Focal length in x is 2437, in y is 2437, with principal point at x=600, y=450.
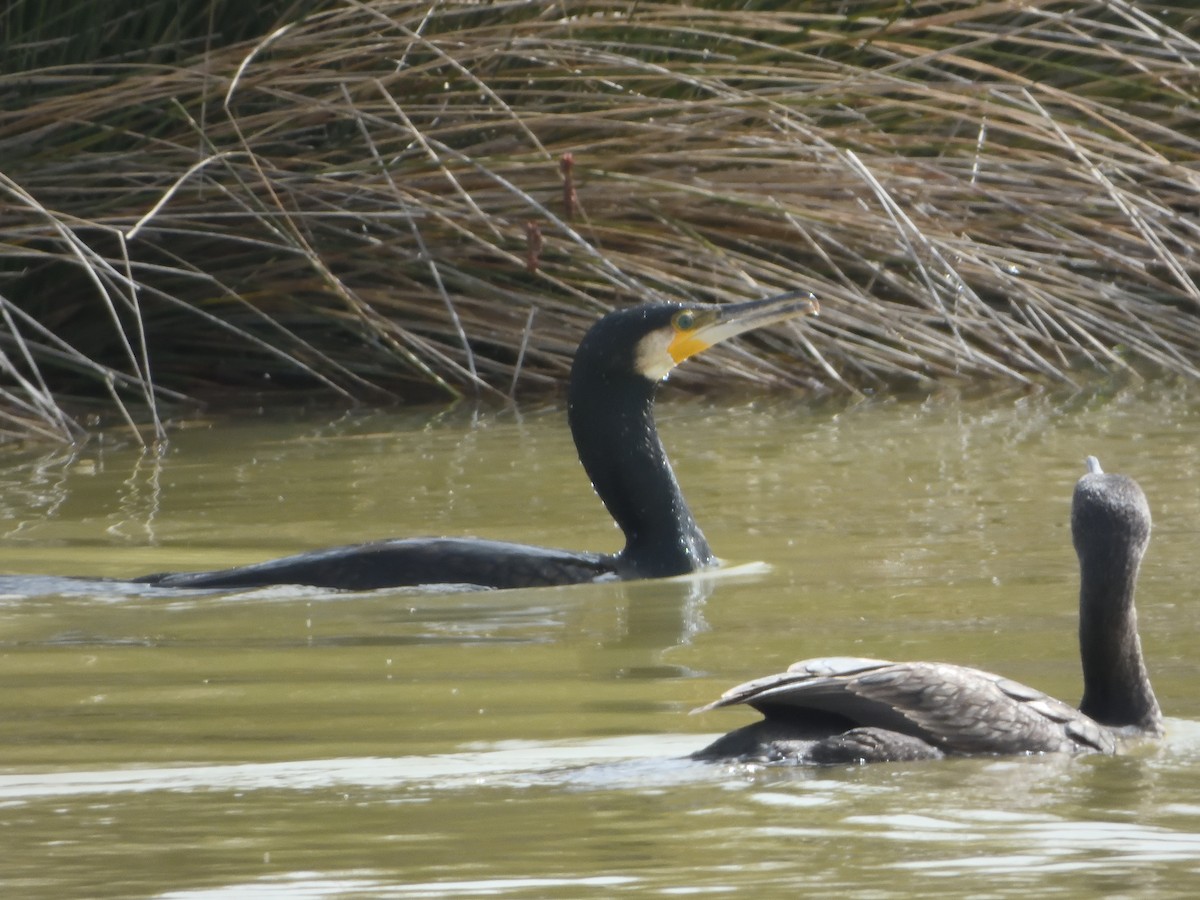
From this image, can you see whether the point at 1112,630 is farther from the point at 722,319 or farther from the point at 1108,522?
the point at 722,319

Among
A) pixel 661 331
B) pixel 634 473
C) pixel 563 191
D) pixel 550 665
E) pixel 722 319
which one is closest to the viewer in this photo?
pixel 550 665

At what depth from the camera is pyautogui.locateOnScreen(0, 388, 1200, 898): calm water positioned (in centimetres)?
362

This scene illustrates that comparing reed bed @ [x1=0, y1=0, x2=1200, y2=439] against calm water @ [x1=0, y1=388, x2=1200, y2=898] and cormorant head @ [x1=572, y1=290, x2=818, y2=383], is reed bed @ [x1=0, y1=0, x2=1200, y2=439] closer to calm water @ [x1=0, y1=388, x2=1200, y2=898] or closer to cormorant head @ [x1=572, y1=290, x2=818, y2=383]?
calm water @ [x1=0, y1=388, x2=1200, y2=898]

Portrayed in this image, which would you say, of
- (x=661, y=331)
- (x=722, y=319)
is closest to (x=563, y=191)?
(x=722, y=319)

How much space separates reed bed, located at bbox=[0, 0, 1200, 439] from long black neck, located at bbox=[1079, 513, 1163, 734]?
4690 mm

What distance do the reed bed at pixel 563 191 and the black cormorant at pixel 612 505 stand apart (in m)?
2.24

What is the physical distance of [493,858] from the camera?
3.62 meters

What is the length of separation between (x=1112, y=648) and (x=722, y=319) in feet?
9.53

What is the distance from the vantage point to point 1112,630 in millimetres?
4664

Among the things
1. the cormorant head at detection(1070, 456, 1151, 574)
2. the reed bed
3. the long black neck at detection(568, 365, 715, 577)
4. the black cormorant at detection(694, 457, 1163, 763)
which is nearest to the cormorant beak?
the long black neck at detection(568, 365, 715, 577)

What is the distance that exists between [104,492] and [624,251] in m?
3.01

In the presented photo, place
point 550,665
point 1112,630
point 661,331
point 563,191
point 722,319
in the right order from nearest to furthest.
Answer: point 1112,630, point 550,665, point 661,331, point 722,319, point 563,191

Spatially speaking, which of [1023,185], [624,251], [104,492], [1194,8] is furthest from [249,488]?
[1194,8]

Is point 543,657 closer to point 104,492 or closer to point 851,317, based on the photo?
point 104,492
